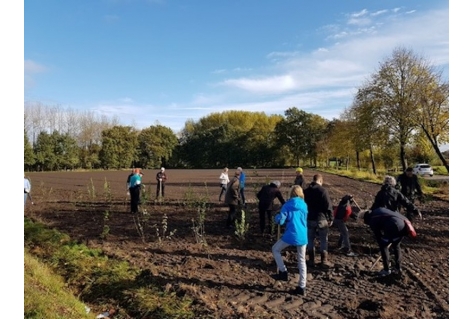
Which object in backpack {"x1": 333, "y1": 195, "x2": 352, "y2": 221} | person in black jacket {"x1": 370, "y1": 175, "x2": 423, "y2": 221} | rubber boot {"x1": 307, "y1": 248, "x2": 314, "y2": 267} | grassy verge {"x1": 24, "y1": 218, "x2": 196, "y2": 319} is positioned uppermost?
person in black jacket {"x1": 370, "y1": 175, "x2": 423, "y2": 221}

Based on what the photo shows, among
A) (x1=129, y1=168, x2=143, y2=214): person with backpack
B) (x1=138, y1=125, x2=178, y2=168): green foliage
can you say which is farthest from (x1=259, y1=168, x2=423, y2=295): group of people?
(x1=138, y1=125, x2=178, y2=168): green foliage

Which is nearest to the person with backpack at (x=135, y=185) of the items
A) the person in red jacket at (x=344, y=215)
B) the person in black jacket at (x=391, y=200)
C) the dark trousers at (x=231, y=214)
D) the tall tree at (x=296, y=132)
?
the dark trousers at (x=231, y=214)

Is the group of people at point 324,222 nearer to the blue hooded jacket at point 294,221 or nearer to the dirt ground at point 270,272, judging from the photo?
the blue hooded jacket at point 294,221

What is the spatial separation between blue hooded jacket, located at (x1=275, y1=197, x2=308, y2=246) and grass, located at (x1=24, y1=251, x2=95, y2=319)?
3.25 m

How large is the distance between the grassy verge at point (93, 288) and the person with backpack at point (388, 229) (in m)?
3.59

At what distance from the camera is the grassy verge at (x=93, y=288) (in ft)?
18.7

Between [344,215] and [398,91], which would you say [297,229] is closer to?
[344,215]

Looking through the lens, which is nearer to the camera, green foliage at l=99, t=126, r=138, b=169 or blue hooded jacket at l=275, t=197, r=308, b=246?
blue hooded jacket at l=275, t=197, r=308, b=246

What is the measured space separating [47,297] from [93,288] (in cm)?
146

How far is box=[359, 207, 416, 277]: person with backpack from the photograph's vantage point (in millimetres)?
7039

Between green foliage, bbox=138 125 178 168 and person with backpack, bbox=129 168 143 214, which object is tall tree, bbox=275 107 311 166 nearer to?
green foliage, bbox=138 125 178 168
